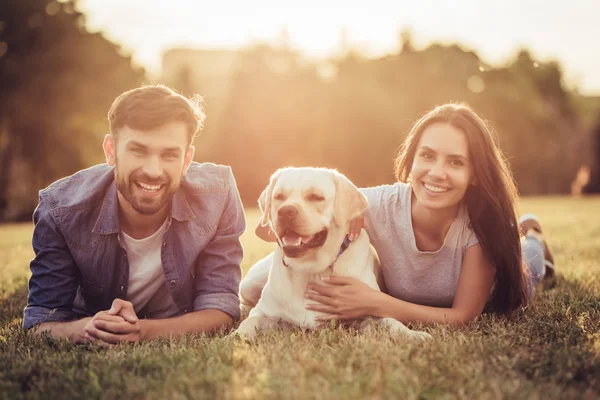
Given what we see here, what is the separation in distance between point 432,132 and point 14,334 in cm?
302

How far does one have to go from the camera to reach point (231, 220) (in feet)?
13.4

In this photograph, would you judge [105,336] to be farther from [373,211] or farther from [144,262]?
[373,211]

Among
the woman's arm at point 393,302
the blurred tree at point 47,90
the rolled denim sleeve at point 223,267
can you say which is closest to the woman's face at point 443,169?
the woman's arm at point 393,302

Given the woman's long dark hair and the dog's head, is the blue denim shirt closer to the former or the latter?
the dog's head

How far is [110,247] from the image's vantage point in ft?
12.3

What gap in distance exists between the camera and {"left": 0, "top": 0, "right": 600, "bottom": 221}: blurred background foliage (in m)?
21.0

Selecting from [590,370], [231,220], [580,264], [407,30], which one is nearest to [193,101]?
[231,220]

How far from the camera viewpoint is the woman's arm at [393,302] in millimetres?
3605

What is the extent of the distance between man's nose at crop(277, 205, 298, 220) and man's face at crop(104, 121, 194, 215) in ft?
2.32

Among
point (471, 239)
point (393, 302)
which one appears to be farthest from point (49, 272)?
point (471, 239)

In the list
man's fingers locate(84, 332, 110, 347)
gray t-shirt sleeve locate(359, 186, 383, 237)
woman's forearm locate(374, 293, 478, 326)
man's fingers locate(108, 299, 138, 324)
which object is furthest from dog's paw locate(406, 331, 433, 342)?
man's fingers locate(84, 332, 110, 347)

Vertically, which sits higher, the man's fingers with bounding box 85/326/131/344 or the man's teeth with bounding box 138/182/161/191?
the man's teeth with bounding box 138/182/161/191

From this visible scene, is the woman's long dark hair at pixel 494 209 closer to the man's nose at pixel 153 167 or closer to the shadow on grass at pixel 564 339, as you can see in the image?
the shadow on grass at pixel 564 339

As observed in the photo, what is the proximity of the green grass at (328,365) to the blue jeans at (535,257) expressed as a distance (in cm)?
139
